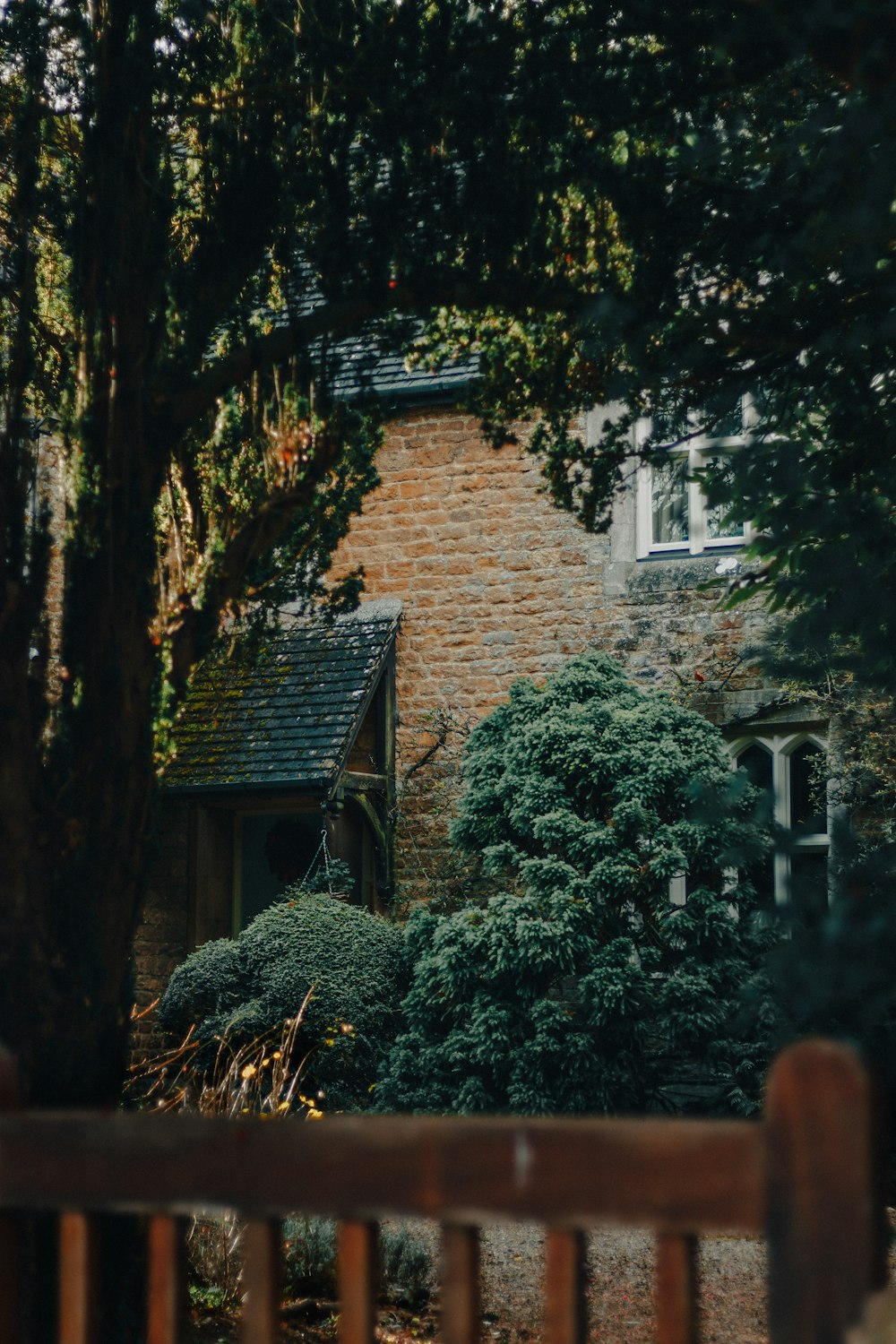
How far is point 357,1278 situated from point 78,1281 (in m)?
0.46

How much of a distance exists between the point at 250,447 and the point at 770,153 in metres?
1.99

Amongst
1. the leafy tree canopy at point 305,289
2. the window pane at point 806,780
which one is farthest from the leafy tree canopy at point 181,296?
the window pane at point 806,780

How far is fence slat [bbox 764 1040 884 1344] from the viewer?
5.43 feet

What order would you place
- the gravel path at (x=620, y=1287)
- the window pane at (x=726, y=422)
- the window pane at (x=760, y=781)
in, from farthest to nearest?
1. the window pane at (x=760, y=781)
2. the gravel path at (x=620, y=1287)
3. the window pane at (x=726, y=422)

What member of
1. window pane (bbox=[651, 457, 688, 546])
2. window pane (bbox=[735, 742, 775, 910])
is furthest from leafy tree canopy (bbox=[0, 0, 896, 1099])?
window pane (bbox=[651, 457, 688, 546])

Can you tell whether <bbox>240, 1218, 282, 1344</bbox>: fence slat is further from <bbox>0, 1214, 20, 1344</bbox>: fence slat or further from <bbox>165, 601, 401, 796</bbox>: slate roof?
<bbox>165, 601, 401, 796</bbox>: slate roof

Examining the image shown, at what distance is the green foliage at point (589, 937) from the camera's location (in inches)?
381

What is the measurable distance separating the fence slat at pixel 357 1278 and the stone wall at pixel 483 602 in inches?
398

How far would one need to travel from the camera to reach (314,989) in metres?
10.4

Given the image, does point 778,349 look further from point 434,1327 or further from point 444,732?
point 444,732

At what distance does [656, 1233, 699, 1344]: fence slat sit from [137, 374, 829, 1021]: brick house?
994 centimetres

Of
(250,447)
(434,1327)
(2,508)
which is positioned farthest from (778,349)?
(434,1327)

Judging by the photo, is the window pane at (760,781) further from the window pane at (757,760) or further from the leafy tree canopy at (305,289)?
the leafy tree canopy at (305,289)

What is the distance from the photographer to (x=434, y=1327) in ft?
19.4
